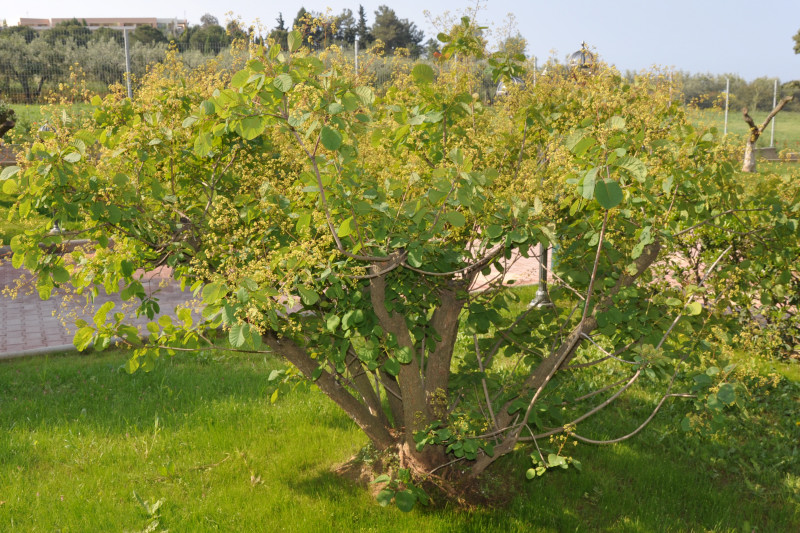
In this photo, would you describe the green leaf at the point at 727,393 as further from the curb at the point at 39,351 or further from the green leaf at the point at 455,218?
the curb at the point at 39,351

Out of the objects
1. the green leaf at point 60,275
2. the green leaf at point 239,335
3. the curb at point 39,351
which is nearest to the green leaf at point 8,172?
the green leaf at point 60,275

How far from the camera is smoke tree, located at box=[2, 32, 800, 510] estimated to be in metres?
2.86

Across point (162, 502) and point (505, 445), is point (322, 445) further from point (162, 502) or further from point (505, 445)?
point (505, 445)

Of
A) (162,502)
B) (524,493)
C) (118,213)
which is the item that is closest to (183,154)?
(118,213)

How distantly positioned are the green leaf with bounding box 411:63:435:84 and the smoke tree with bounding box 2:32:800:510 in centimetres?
5

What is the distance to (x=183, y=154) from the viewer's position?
3576 mm

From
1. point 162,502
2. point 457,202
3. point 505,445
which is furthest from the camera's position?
point 162,502

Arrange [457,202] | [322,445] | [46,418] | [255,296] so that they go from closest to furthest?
[255,296]
[457,202]
[322,445]
[46,418]

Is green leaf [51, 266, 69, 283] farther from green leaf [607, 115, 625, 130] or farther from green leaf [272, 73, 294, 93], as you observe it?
green leaf [607, 115, 625, 130]

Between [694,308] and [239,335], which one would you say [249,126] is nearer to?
[239,335]

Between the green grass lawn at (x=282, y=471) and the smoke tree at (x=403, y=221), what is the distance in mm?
497

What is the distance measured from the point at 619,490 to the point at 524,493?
2.16 ft

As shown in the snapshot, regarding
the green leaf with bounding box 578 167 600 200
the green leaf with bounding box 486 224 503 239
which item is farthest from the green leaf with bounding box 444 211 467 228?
the green leaf with bounding box 578 167 600 200

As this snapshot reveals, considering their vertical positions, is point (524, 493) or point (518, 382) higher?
point (518, 382)
